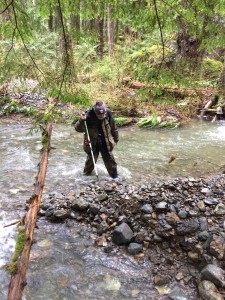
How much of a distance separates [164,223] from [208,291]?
4.85ft

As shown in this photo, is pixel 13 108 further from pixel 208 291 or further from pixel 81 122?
pixel 208 291

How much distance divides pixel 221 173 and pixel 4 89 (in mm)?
13374

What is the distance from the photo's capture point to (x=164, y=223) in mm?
5305

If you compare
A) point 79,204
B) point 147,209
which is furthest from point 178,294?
point 79,204


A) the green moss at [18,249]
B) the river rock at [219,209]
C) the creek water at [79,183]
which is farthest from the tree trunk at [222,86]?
the green moss at [18,249]

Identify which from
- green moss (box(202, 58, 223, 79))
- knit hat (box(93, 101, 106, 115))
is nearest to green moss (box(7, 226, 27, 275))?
knit hat (box(93, 101, 106, 115))

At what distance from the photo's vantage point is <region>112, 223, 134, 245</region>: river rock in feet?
17.1

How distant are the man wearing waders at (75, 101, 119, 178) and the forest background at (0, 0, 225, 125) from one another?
0.70 metres

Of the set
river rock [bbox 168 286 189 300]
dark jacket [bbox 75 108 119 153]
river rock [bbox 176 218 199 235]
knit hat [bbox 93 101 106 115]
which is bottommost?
river rock [bbox 168 286 189 300]

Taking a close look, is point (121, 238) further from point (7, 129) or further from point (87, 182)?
point (7, 129)

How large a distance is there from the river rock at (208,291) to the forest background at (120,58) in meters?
2.83

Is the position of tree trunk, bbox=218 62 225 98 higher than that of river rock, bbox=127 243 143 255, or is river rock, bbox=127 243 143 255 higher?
tree trunk, bbox=218 62 225 98

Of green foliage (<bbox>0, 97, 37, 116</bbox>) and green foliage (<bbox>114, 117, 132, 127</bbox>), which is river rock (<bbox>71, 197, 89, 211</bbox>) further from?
green foliage (<bbox>0, 97, 37, 116</bbox>)

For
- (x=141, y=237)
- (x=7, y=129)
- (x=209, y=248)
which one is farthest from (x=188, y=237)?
(x=7, y=129)
